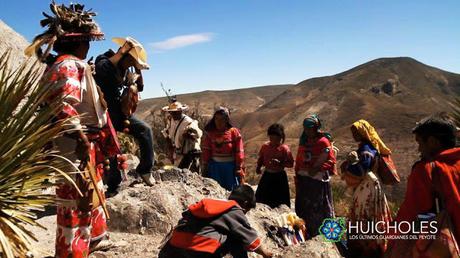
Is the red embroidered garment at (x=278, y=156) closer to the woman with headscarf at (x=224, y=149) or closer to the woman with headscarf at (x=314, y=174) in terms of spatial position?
the woman with headscarf at (x=314, y=174)

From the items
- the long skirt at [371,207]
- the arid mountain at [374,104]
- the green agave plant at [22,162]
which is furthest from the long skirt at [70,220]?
the arid mountain at [374,104]

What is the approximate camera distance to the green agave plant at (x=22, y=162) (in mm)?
2148

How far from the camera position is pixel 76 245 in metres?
2.74

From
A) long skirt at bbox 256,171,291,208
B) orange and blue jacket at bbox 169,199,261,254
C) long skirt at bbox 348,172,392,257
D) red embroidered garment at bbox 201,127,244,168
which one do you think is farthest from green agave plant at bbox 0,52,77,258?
long skirt at bbox 256,171,291,208

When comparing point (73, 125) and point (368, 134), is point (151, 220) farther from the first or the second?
point (368, 134)

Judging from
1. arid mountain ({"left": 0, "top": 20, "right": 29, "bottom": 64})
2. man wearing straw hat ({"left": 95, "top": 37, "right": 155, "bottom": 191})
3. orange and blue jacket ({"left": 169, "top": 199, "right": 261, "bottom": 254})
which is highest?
arid mountain ({"left": 0, "top": 20, "right": 29, "bottom": 64})

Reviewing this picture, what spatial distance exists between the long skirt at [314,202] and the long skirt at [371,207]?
2.46 feet

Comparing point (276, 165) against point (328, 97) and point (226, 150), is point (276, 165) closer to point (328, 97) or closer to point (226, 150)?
point (226, 150)

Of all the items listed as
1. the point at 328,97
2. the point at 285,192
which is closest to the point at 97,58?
the point at 285,192

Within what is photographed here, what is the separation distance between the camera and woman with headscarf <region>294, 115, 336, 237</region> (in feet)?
19.0

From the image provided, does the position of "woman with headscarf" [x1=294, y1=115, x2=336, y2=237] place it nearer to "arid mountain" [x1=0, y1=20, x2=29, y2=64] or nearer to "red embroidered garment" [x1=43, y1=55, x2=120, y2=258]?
"red embroidered garment" [x1=43, y1=55, x2=120, y2=258]

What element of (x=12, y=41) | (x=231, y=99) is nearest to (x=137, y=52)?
(x=12, y=41)

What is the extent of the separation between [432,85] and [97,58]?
77.2 metres

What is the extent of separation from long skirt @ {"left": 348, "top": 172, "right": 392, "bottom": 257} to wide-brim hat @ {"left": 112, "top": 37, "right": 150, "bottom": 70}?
2.91 metres
